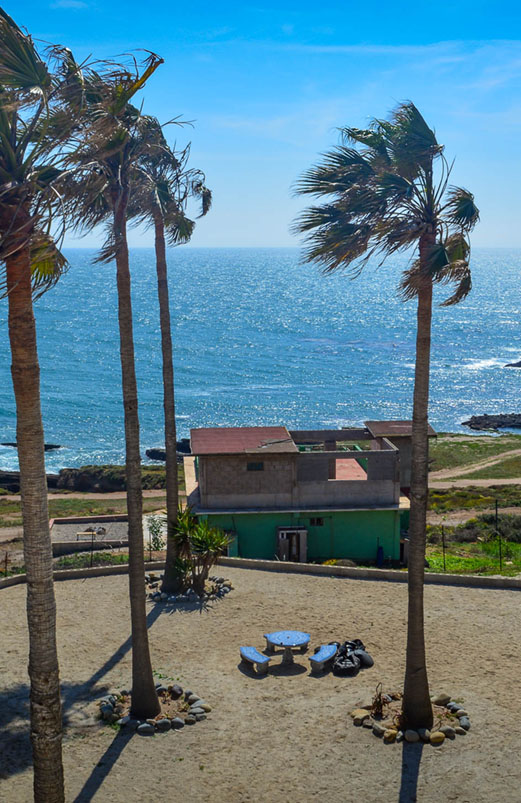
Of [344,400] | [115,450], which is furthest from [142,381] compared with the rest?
[115,450]

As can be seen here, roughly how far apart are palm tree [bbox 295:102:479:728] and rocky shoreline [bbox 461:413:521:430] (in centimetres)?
7403

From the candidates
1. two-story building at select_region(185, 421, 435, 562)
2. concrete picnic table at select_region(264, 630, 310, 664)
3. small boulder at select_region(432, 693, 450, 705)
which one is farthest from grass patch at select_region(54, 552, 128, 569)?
small boulder at select_region(432, 693, 450, 705)

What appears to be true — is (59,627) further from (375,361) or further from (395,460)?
(375,361)

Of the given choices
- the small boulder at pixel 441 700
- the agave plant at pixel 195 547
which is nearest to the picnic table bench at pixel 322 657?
the small boulder at pixel 441 700

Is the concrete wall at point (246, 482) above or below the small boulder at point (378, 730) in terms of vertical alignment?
above

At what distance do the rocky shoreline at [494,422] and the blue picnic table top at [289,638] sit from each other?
71.2 meters

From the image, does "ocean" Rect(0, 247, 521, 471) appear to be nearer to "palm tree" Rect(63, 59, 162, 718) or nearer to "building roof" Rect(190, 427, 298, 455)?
"building roof" Rect(190, 427, 298, 455)

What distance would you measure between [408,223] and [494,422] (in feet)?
252

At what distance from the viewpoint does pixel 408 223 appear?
13.5 meters

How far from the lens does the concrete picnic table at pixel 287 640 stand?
17.0 m

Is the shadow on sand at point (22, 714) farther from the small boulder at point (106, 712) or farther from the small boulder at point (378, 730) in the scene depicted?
the small boulder at point (378, 730)

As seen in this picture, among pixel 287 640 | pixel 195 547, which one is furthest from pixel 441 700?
pixel 195 547

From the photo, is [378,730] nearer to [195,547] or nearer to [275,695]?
[275,695]

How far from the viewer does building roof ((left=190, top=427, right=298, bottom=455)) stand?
87.8ft
